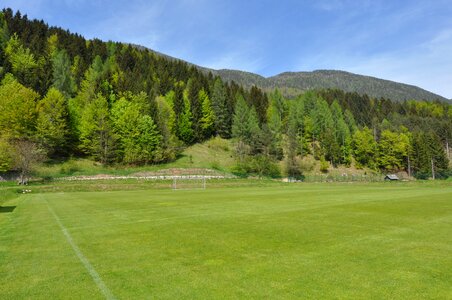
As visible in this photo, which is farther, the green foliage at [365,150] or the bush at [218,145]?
the green foliage at [365,150]

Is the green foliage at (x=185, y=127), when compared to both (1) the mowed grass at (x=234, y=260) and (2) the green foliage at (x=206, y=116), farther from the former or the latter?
(1) the mowed grass at (x=234, y=260)

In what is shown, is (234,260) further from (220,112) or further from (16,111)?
(220,112)

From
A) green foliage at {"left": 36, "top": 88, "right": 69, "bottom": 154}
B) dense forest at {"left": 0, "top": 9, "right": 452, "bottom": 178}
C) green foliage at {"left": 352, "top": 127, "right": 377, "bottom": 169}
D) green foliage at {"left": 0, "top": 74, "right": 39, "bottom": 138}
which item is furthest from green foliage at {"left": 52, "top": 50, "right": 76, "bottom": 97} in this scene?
green foliage at {"left": 352, "top": 127, "right": 377, "bottom": 169}

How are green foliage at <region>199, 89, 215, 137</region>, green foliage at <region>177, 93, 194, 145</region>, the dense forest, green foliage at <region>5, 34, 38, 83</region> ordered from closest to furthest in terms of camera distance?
the dense forest < green foliage at <region>5, 34, 38, 83</region> < green foliage at <region>177, 93, 194, 145</region> < green foliage at <region>199, 89, 215, 137</region>

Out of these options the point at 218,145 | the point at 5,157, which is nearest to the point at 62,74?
the point at 5,157

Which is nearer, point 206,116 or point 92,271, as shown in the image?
point 92,271

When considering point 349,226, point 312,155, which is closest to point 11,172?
point 349,226

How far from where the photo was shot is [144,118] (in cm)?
7919

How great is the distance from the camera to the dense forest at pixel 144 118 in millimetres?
71188

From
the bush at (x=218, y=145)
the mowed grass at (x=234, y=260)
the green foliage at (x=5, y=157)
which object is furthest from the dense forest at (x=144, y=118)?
the mowed grass at (x=234, y=260)

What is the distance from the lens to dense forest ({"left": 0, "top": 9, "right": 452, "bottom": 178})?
234 feet

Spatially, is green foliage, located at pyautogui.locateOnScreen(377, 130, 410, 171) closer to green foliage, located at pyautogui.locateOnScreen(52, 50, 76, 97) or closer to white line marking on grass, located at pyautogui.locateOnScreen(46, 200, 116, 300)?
green foliage, located at pyautogui.locateOnScreen(52, 50, 76, 97)

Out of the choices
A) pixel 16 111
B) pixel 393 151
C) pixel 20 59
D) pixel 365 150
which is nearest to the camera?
pixel 16 111

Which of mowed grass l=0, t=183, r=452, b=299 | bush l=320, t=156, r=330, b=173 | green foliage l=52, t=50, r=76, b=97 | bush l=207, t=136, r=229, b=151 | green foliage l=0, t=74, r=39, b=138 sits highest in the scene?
green foliage l=52, t=50, r=76, b=97
